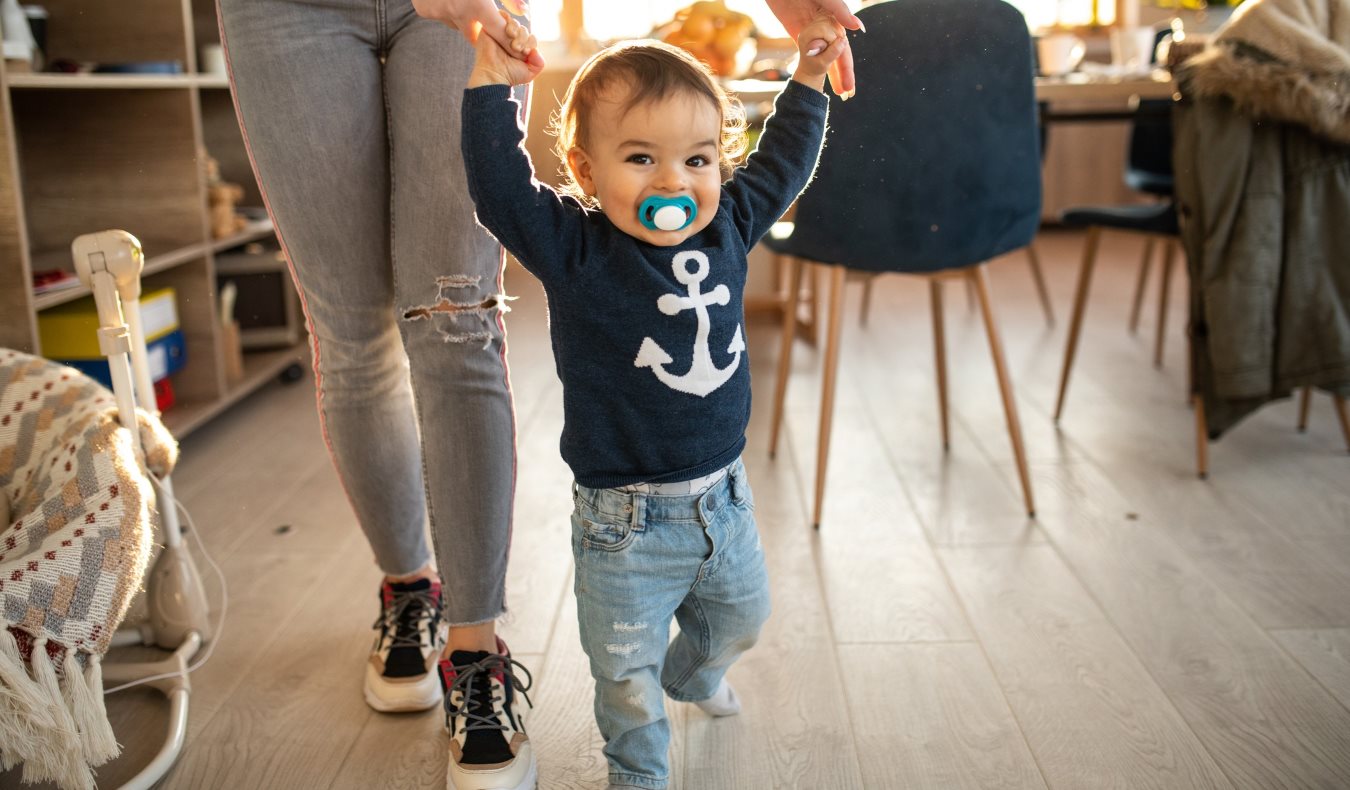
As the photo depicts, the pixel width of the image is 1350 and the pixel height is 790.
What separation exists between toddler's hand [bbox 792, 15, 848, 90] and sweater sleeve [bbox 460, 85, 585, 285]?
27cm

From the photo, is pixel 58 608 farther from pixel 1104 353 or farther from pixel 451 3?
pixel 1104 353

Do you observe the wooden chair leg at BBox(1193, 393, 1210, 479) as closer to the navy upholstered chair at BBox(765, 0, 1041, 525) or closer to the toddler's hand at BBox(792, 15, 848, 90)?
the navy upholstered chair at BBox(765, 0, 1041, 525)

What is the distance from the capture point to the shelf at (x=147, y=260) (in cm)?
184

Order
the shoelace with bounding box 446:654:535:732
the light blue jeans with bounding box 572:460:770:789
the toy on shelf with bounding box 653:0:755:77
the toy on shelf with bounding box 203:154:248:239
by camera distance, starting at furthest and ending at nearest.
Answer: the toy on shelf with bounding box 653:0:755:77 → the toy on shelf with bounding box 203:154:248:239 → the shoelace with bounding box 446:654:535:732 → the light blue jeans with bounding box 572:460:770:789

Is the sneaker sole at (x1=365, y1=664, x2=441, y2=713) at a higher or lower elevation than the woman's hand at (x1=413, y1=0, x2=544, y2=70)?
lower

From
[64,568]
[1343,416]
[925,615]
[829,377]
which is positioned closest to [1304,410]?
[1343,416]

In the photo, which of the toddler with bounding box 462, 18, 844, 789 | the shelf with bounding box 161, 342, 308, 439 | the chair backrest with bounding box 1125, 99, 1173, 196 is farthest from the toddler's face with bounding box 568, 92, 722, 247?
the chair backrest with bounding box 1125, 99, 1173, 196

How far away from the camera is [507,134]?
3.08 feet

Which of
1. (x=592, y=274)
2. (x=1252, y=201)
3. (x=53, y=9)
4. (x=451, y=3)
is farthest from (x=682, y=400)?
(x=53, y=9)

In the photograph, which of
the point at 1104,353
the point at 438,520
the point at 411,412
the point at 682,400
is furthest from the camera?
the point at 1104,353

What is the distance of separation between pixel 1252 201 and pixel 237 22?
5.35 feet

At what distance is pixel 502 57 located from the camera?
94 cm

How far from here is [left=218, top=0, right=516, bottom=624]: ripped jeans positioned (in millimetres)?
1120

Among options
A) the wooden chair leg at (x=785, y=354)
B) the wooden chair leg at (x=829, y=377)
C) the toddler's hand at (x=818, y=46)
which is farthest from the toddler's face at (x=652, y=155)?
the wooden chair leg at (x=785, y=354)
